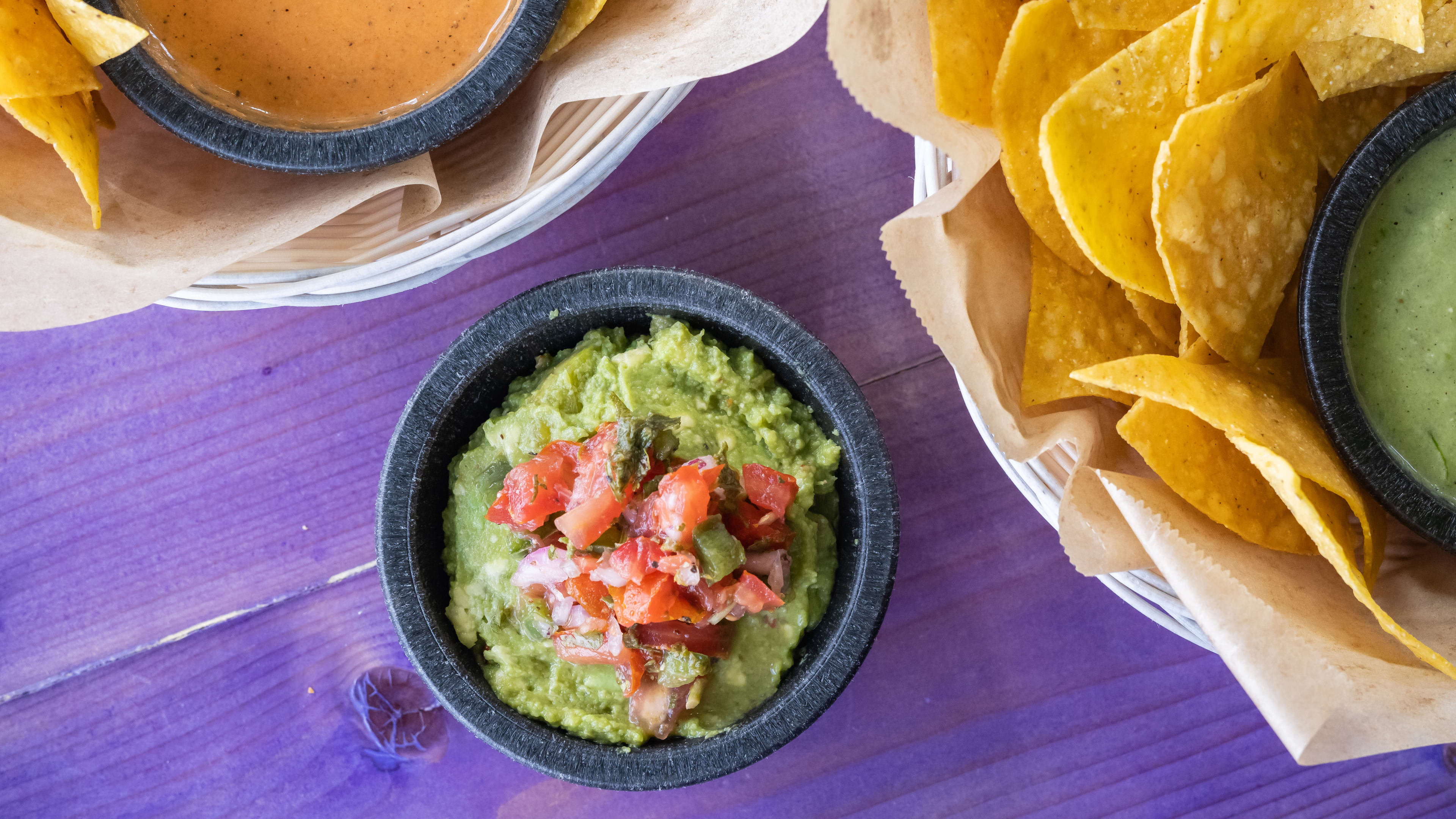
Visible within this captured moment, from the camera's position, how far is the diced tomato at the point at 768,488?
1251mm

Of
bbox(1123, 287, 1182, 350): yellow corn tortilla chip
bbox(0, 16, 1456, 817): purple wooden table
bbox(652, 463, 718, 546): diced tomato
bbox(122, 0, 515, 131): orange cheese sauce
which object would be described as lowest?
bbox(0, 16, 1456, 817): purple wooden table

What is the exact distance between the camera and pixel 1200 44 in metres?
1.12

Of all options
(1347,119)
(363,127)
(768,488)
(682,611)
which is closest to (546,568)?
(682,611)

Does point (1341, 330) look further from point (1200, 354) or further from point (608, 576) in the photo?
point (608, 576)

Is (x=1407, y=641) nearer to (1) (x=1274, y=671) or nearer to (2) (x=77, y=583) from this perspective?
(1) (x=1274, y=671)

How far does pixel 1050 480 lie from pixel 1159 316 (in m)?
0.25

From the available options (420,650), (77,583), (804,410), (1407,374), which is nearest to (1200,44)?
(1407,374)

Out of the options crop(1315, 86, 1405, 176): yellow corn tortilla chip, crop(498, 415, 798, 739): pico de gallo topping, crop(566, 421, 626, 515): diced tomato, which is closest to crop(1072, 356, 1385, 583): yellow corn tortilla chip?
crop(1315, 86, 1405, 176): yellow corn tortilla chip

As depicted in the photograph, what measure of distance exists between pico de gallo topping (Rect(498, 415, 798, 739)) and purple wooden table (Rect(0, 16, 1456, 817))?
0.38 metres

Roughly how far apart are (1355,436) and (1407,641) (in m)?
0.25

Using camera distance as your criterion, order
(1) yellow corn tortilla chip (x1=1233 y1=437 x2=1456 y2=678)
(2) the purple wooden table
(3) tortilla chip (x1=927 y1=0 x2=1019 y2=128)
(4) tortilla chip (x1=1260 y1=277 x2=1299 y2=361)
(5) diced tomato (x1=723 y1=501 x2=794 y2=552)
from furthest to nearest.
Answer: (2) the purple wooden table
(4) tortilla chip (x1=1260 y1=277 x2=1299 y2=361)
(5) diced tomato (x1=723 y1=501 x2=794 y2=552)
(3) tortilla chip (x1=927 y1=0 x2=1019 y2=128)
(1) yellow corn tortilla chip (x1=1233 y1=437 x2=1456 y2=678)

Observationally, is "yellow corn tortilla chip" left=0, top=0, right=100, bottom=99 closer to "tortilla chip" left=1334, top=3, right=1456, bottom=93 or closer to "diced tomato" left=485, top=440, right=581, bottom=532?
"diced tomato" left=485, top=440, right=581, bottom=532

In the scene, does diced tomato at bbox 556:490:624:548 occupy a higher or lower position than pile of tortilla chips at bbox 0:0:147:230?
lower

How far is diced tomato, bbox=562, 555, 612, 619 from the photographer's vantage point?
122 cm
